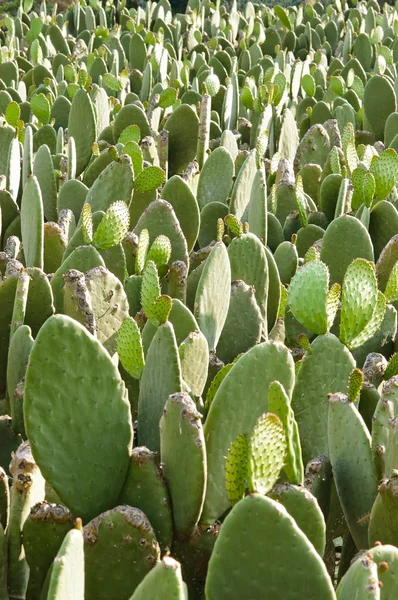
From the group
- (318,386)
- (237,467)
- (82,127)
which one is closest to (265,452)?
(237,467)

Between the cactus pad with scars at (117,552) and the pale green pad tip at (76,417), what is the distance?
0.35 feet

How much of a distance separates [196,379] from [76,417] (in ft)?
1.14

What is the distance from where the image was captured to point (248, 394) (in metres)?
1.39

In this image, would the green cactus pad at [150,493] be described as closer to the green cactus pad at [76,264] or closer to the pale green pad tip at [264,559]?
the pale green pad tip at [264,559]

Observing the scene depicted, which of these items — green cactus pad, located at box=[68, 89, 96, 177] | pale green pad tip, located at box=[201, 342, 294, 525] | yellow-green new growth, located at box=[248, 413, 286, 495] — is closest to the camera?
yellow-green new growth, located at box=[248, 413, 286, 495]

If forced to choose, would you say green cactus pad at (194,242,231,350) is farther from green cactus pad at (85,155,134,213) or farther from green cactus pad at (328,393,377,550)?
green cactus pad at (85,155,134,213)

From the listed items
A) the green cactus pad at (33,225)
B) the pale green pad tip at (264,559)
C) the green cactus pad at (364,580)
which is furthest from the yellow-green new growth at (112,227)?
the green cactus pad at (364,580)

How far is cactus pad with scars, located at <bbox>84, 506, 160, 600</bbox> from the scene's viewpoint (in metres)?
1.21

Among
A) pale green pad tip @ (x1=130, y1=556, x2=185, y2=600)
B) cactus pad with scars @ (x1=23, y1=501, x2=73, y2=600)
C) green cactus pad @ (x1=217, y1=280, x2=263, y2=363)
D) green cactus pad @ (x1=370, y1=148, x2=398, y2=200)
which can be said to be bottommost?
cactus pad with scars @ (x1=23, y1=501, x2=73, y2=600)

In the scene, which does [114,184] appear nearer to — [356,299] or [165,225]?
[165,225]

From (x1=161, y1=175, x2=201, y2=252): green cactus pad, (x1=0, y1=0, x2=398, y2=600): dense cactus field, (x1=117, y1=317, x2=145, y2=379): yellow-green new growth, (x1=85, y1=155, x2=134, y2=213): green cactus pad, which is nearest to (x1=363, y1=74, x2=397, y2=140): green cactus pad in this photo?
(x1=0, y1=0, x2=398, y2=600): dense cactus field

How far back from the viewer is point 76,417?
1.32 meters

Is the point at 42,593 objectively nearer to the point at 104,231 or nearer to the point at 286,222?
the point at 104,231

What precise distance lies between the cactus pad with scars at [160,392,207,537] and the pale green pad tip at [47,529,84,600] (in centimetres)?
32
